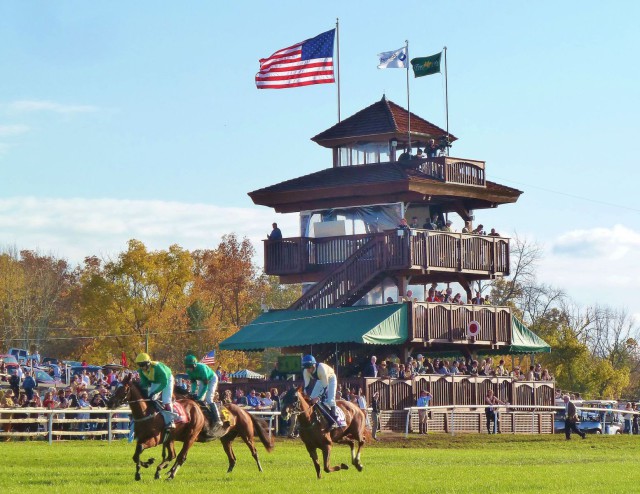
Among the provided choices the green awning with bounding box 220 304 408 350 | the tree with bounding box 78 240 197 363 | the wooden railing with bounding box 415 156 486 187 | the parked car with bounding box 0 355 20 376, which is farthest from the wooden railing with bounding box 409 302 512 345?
the tree with bounding box 78 240 197 363

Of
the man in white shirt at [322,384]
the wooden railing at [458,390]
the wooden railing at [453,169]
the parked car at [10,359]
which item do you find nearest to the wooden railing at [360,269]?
the wooden railing at [453,169]

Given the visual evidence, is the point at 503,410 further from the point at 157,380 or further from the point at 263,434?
the point at 157,380

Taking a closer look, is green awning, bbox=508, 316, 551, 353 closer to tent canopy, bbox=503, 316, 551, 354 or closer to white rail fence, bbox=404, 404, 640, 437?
tent canopy, bbox=503, 316, 551, 354

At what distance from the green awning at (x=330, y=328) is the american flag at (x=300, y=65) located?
325 inches

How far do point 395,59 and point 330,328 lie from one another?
10.6 meters

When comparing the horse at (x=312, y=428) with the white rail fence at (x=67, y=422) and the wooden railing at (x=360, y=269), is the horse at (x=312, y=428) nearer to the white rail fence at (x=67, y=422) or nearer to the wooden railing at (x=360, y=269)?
the white rail fence at (x=67, y=422)

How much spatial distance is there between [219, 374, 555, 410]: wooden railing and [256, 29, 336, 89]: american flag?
10.6m

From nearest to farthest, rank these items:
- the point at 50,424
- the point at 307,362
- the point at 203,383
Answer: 1. the point at 307,362
2. the point at 203,383
3. the point at 50,424

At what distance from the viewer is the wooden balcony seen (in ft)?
159

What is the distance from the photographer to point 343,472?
2612 cm

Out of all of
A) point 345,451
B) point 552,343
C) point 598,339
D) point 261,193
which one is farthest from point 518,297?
point 345,451

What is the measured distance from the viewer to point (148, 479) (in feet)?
78.7

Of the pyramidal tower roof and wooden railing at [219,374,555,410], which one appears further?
the pyramidal tower roof

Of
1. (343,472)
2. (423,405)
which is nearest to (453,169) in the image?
(423,405)
